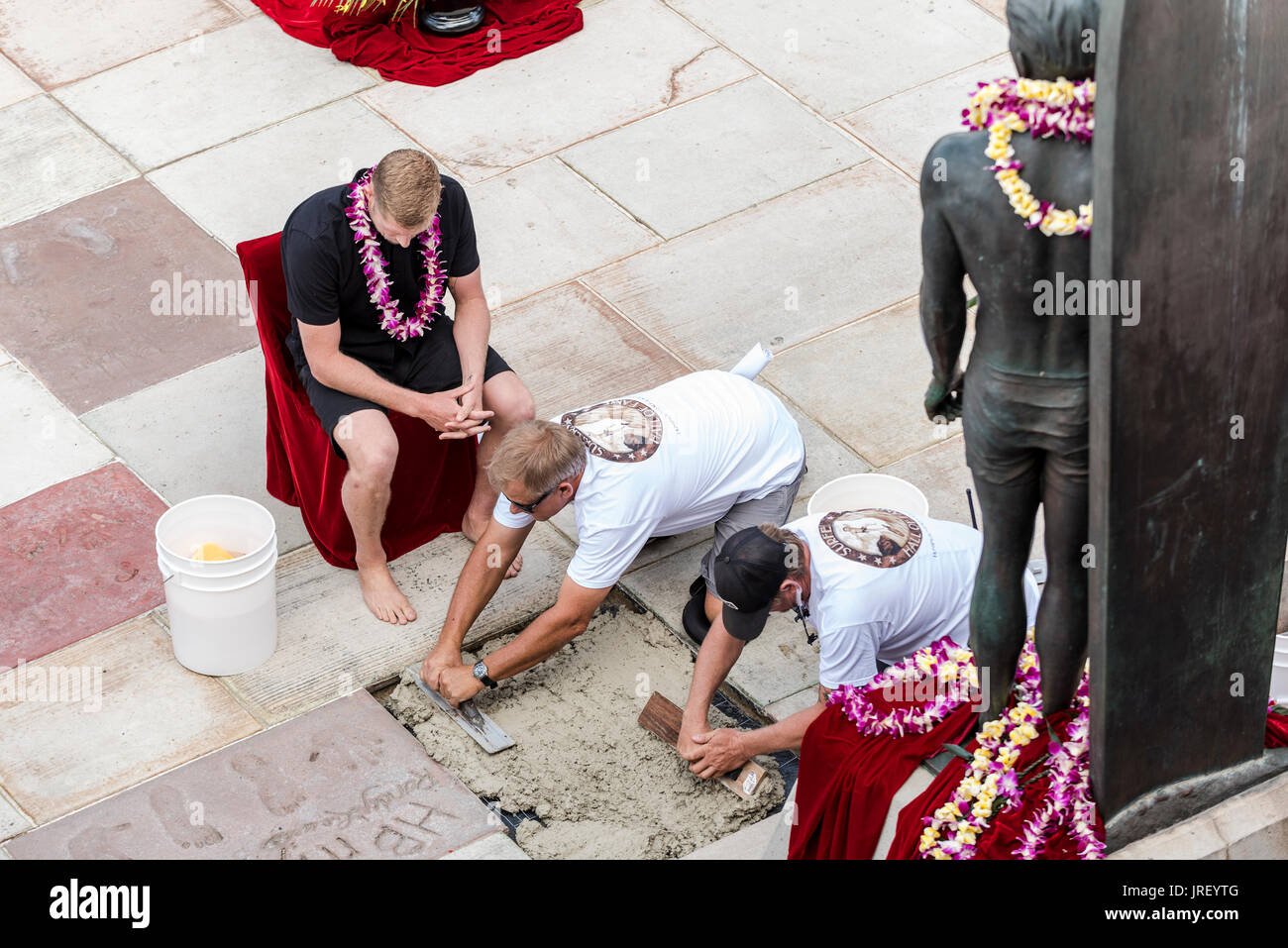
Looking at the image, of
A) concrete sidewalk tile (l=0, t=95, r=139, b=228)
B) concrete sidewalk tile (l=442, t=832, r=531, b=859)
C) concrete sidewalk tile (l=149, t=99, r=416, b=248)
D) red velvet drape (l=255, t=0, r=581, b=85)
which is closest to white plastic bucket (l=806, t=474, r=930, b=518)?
concrete sidewalk tile (l=442, t=832, r=531, b=859)

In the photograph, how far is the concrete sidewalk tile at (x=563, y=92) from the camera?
8344 millimetres

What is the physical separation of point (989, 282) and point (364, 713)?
2.72 metres

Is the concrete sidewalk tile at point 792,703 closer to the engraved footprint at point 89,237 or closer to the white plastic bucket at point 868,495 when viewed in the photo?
the white plastic bucket at point 868,495

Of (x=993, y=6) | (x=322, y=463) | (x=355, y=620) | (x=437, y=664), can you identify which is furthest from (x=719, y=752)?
(x=993, y=6)

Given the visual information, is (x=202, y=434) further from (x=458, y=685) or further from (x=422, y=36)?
(x=422, y=36)

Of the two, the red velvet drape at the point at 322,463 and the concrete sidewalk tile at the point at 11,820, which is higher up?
the red velvet drape at the point at 322,463

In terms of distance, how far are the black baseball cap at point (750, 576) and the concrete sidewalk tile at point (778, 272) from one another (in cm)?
216

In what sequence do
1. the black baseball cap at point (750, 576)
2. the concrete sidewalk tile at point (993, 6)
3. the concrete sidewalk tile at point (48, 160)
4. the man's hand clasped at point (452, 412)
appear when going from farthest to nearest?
Result: the concrete sidewalk tile at point (993, 6)
the concrete sidewalk tile at point (48, 160)
the man's hand clasped at point (452, 412)
the black baseball cap at point (750, 576)

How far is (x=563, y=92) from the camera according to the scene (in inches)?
340

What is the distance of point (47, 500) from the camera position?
6.54 meters

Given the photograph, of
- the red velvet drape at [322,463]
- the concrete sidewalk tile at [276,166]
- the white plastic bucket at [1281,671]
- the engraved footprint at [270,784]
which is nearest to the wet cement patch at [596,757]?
the engraved footprint at [270,784]

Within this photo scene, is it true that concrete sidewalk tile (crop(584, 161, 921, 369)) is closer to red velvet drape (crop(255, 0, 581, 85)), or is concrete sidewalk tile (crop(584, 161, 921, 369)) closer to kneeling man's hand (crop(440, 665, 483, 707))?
red velvet drape (crop(255, 0, 581, 85))

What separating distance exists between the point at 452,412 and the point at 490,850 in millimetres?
1500

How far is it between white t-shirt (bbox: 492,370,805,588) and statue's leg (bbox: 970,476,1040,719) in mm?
1343
